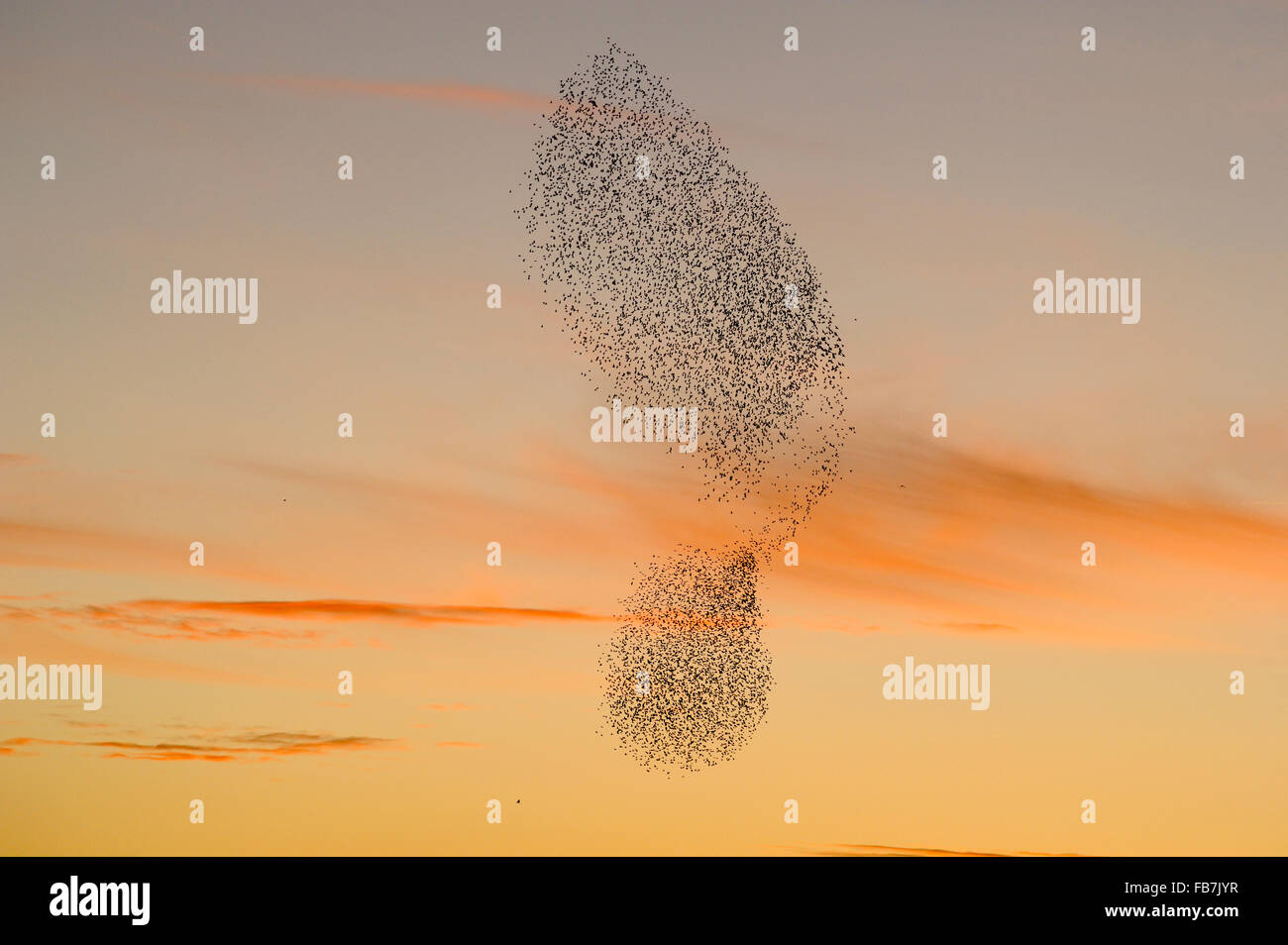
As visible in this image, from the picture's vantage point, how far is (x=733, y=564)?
61.7 feet

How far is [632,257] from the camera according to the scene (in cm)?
1861
